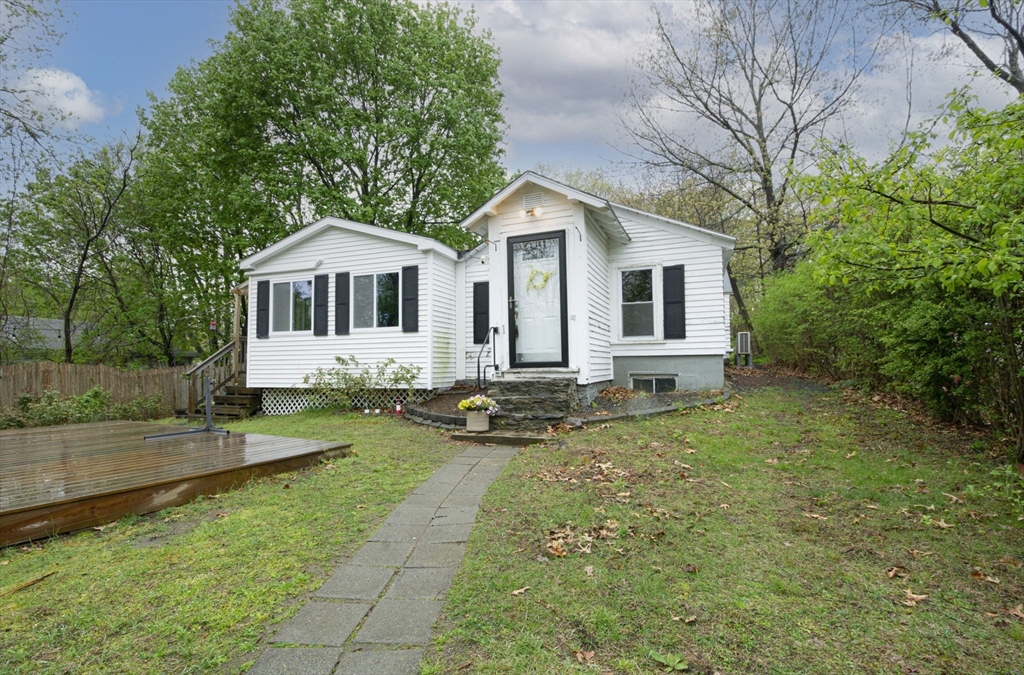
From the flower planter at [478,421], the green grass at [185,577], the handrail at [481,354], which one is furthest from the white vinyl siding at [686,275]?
the green grass at [185,577]

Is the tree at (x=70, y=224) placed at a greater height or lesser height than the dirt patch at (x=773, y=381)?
greater

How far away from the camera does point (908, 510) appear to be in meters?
3.77

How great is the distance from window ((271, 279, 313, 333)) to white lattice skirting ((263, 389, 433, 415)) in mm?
1602

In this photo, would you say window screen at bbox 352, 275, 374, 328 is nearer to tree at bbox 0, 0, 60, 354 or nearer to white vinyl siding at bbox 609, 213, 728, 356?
white vinyl siding at bbox 609, 213, 728, 356

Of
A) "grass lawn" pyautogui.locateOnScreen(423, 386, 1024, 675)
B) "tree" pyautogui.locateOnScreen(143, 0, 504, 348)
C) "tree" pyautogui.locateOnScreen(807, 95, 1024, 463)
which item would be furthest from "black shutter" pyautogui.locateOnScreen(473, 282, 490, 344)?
"tree" pyautogui.locateOnScreen(807, 95, 1024, 463)

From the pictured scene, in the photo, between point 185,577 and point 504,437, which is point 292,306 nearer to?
point 504,437

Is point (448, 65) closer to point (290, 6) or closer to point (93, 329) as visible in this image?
point (290, 6)

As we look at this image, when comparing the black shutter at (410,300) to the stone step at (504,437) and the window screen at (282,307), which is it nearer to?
the window screen at (282,307)

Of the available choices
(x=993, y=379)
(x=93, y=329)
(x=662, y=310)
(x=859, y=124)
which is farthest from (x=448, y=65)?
(x=993, y=379)

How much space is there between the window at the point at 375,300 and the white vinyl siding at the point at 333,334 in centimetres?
16

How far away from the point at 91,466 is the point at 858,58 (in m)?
20.0

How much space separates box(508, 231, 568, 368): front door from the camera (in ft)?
27.6

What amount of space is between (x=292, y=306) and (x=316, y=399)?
2340mm

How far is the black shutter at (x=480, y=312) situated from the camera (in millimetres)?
11273
